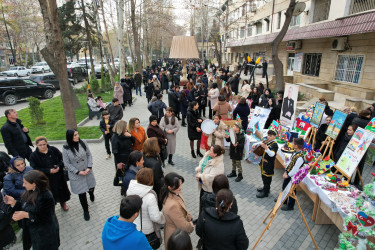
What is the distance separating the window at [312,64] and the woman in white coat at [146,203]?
675 inches

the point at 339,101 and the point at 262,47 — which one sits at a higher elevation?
the point at 262,47

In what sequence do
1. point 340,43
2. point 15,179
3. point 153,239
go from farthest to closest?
point 340,43 → point 15,179 → point 153,239

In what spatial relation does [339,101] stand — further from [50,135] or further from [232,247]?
[50,135]

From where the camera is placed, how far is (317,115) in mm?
6613

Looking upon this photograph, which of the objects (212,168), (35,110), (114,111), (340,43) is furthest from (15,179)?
(340,43)

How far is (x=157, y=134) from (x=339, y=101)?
35.6 feet

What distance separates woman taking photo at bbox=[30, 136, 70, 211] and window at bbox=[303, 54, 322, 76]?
1742 centimetres

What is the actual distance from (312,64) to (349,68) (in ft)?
12.7

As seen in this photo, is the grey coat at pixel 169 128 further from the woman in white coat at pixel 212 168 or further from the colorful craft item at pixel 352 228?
the colorful craft item at pixel 352 228

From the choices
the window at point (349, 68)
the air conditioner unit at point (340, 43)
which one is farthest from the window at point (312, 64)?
the air conditioner unit at point (340, 43)

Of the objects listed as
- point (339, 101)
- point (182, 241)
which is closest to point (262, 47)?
point (339, 101)

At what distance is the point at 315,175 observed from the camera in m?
4.86

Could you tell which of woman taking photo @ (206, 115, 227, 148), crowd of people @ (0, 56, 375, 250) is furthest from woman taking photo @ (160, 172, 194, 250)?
woman taking photo @ (206, 115, 227, 148)

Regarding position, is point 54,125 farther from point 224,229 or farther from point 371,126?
point 371,126
